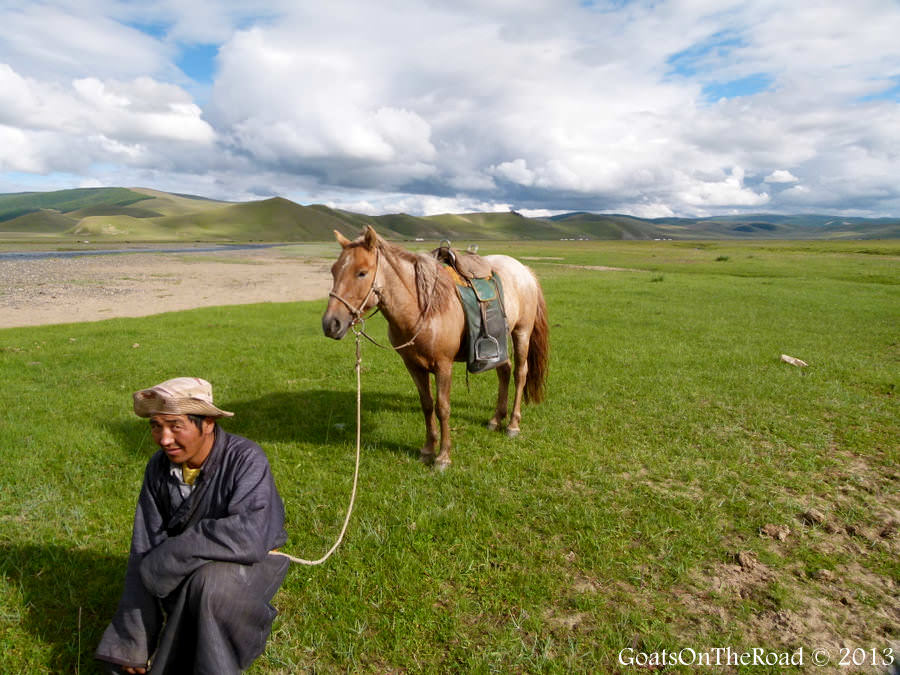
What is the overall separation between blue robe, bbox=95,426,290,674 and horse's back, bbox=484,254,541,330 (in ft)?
14.9

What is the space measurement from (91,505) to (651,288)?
23.6 meters

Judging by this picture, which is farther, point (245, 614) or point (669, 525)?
point (669, 525)

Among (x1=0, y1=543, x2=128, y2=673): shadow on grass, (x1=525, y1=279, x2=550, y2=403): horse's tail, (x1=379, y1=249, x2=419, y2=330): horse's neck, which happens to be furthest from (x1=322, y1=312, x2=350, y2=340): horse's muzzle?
(x1=525, y1=279, x2=550, y2=403): horse's tail

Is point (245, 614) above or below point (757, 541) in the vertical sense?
above

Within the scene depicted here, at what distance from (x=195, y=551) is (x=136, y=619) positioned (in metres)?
0.66

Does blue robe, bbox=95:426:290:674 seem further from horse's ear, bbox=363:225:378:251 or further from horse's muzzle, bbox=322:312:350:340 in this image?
horse's ear, bbox=363:225:378:251

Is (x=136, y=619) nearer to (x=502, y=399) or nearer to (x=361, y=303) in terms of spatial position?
(x=361, y=303)

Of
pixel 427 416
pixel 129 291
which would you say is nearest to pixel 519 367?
pixel 427 416

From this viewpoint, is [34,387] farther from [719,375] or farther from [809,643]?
[719,375]

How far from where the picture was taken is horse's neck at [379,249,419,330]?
505 cm

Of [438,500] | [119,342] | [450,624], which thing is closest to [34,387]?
[119,342]

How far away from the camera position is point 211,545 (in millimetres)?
Answer: 2621

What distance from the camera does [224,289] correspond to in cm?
2928

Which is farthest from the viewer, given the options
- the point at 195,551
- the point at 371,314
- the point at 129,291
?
the point at 129,291
